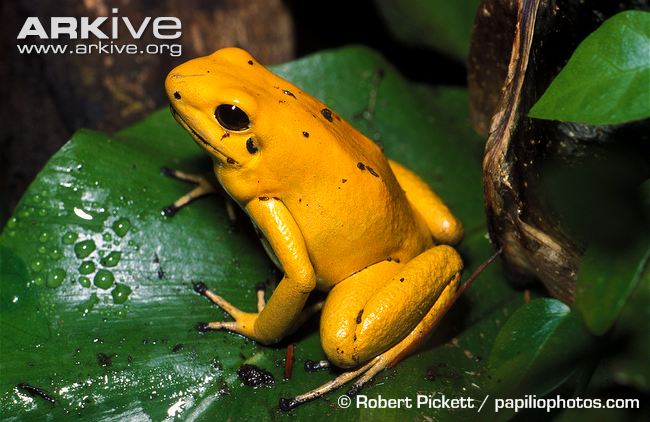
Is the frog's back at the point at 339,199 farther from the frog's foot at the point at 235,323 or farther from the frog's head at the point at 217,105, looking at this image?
the frog's foot at the point at 235,323

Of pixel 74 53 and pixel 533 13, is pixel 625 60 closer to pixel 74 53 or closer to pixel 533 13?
pixel 533 13

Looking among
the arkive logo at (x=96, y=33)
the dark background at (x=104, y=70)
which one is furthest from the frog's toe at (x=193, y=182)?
the arkive logo at (x=96, y=33)

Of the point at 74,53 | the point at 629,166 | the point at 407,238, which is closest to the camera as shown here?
the point at 629,166

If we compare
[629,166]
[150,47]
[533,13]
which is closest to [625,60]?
[533,13]

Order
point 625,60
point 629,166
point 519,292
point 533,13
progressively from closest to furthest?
point 625,60, point 533,13, point 629,166, point 519,292

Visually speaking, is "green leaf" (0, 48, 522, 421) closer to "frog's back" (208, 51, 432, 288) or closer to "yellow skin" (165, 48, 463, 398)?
"yellow skin" (165, 48, 463, 398)

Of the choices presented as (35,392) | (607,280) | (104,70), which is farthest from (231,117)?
(104,70)

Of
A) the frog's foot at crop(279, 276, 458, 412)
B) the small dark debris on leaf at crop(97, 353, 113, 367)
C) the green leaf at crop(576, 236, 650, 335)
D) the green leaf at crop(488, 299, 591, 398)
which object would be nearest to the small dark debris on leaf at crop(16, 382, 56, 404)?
the small dark debris on leaf at crop(97, 353, 113, 367)
